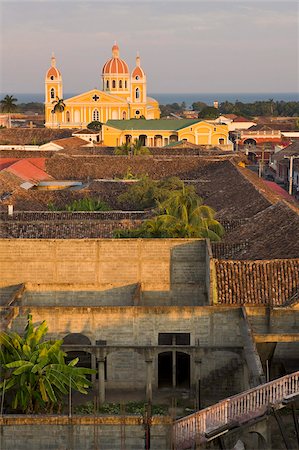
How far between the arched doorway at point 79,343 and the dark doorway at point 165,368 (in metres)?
1.65

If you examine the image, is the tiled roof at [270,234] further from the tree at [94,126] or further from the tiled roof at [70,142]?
the tree at [94,126]

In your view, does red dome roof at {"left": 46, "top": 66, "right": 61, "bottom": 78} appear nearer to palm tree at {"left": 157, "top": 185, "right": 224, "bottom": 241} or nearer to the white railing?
palm tree at {"left": 157, "top": 185, "right": 224, "bottom": 241}

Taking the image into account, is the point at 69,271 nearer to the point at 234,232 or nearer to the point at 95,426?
the point at 234,232

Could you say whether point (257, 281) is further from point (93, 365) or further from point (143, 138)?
point (143, 138)

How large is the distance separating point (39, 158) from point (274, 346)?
136 ft

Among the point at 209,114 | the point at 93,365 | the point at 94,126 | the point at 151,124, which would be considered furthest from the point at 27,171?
the point at 209,114

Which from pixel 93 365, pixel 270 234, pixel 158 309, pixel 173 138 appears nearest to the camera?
pixel 93 365

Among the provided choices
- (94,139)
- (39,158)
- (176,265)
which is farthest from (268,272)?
(94,139)

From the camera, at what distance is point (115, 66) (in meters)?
102

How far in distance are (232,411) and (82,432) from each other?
253cm

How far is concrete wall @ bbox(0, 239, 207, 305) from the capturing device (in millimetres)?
24016

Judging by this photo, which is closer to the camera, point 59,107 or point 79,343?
point 79,343

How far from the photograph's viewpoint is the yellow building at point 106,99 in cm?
9706

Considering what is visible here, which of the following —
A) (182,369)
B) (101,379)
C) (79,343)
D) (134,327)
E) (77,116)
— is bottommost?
(182,369)
